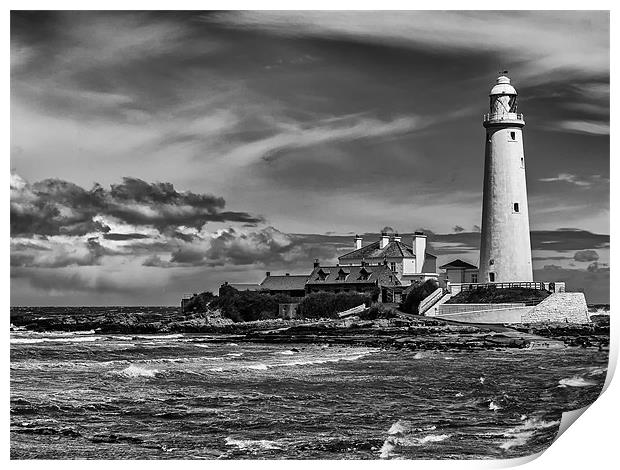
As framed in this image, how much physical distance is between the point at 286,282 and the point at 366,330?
2030 millimetres

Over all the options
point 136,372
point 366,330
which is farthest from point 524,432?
point 366,330

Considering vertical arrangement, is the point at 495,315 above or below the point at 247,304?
below

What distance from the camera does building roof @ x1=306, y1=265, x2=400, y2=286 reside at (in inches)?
741

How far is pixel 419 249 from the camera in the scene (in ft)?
59.0

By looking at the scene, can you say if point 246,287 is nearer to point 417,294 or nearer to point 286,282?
point 286,282

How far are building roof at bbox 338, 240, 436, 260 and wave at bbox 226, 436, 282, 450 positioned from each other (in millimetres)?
5881

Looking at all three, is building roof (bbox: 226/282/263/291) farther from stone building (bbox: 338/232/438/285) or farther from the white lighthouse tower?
the white lighthouse tower

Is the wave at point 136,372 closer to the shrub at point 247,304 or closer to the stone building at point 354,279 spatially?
the shrub at point 247,304

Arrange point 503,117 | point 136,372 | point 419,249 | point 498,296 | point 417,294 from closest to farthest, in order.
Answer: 1. point 136,372
2. point 503,117
3. point 498,296
4. point 419,249
5. point 417,294

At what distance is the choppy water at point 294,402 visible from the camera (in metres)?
11.0

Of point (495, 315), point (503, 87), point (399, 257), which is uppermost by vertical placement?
point (503, 87)

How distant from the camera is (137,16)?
11.5 meters

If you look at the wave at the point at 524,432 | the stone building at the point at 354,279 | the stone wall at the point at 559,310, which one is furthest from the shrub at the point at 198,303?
the wave at the point at 524,432

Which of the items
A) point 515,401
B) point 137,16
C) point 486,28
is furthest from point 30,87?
point 515,401
